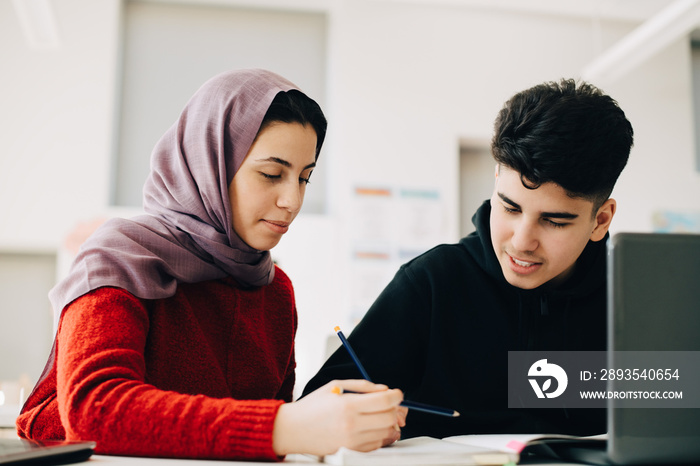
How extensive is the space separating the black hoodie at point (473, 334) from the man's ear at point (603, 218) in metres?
0.04

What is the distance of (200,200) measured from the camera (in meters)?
1.15

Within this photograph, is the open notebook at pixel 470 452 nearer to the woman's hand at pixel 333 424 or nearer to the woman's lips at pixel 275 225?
the woman's hand at pixel 333 424

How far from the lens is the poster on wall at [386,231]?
384 cm

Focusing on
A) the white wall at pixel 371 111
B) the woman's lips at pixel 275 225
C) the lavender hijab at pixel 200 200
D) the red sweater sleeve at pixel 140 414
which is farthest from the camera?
the white wall at pixel 371 111

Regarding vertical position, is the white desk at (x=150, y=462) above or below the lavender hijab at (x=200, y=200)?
below

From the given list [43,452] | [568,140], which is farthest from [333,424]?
[568,140]

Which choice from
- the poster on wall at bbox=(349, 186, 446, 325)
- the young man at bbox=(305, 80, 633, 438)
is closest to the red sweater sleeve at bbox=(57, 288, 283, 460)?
the young man at bbox=(305, 80, 633, 438)

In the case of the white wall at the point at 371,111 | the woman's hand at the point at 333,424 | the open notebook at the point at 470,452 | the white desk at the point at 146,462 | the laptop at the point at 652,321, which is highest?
the white wall at the point at 371,111

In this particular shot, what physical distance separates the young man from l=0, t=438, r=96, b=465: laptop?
0.44 meters

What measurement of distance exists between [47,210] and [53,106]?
0.62m

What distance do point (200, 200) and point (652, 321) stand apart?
0.77 meters

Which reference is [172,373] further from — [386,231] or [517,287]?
[386,231]

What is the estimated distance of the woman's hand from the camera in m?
0.73

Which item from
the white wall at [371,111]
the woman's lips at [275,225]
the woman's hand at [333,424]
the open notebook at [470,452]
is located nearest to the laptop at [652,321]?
the open notebook at [470,452]
